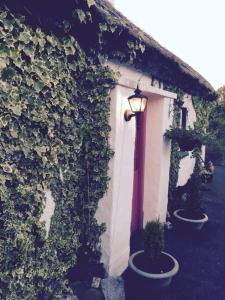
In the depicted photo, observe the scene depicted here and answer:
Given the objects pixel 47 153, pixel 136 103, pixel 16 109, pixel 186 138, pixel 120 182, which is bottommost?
pixel 120 182

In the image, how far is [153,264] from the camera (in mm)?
4180

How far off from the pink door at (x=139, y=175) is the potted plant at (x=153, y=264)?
5.14ft

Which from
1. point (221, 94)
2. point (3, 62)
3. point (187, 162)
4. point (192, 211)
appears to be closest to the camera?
point (3, 62)

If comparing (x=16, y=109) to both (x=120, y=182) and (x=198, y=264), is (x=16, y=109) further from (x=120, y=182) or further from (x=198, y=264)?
(x=198, y=264)

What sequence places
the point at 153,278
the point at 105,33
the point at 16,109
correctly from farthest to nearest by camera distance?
1. the point at 153,278
2. the point at 105,33
3. the point at 16,109

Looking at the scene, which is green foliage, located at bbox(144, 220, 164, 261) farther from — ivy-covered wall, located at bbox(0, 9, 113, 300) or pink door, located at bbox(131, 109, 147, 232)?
pink door, located at bbox(131, 109, 147, 232)

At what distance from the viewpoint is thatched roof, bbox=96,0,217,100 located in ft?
11.8

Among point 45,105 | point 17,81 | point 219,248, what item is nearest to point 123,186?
point 45,105

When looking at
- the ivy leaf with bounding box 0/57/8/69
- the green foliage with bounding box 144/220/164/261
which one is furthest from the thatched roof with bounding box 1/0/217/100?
the green foliage with bounding box 144/220/164/261

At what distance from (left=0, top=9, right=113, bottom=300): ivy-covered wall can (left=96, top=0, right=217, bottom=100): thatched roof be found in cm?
57

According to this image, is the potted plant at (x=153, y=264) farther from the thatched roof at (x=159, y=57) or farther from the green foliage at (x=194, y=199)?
the thatched roof at (x=159, y=57)

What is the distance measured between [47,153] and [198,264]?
3.26 m

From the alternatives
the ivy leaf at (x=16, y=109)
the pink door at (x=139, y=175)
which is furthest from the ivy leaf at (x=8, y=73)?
the pink door at (x=139, y=175)

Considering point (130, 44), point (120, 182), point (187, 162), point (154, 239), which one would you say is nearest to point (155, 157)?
point (120, 182)
